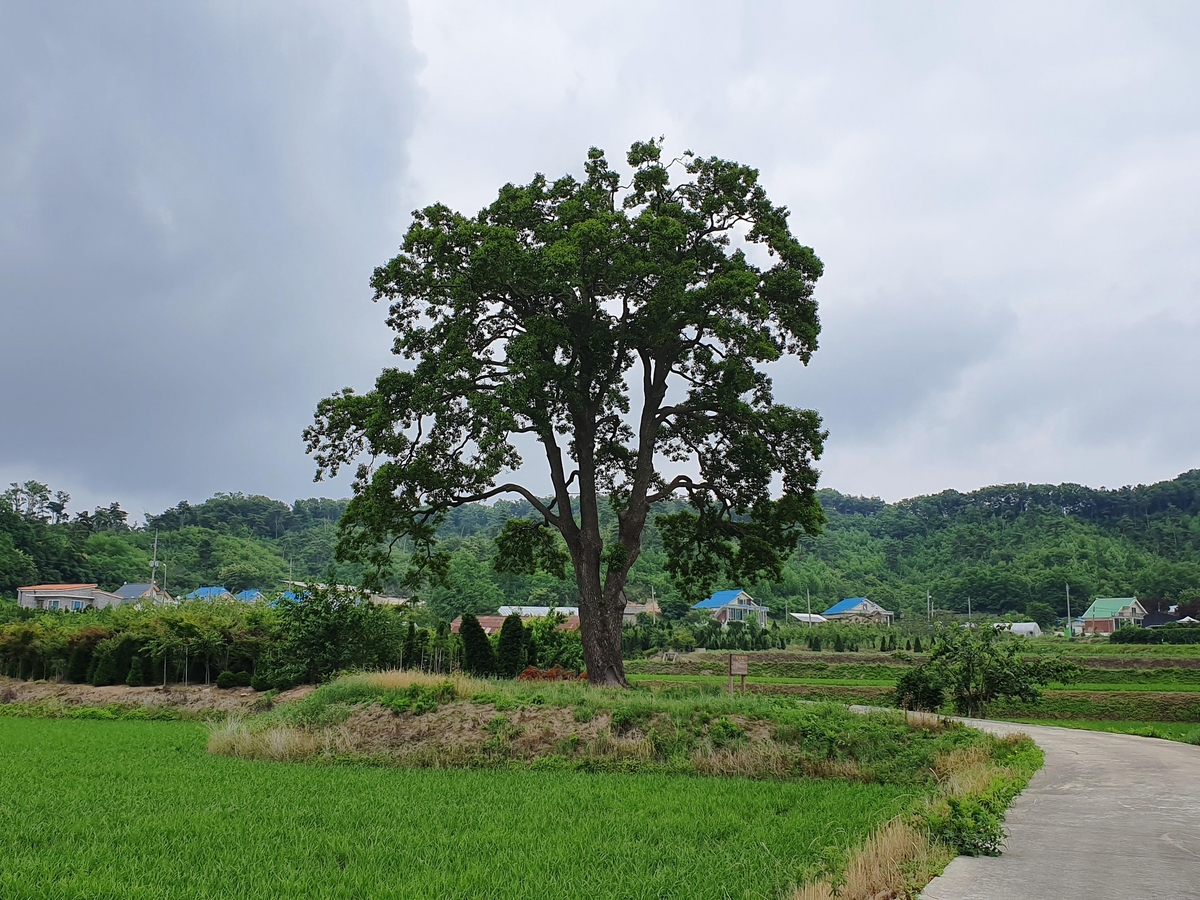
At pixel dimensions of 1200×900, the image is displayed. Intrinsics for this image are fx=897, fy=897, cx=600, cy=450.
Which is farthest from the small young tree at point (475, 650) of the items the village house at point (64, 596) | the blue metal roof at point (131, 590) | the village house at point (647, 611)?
the blue metal roof at point (131, 590)

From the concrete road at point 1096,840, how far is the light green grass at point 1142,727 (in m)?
8.53

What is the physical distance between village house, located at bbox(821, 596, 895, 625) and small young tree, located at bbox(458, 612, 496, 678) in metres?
60.3

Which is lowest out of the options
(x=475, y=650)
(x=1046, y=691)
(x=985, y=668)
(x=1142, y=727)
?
(x=1142, y=727)

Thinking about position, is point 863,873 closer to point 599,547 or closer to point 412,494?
point 599,547

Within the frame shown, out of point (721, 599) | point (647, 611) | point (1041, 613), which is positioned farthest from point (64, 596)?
point (1041, 613)

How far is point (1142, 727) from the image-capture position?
83.3 ft

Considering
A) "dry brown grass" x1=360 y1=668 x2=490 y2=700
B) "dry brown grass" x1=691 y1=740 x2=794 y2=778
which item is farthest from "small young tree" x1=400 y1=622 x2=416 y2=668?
"dry brown grass" x1=691 y1=740 x2=794 y2=778

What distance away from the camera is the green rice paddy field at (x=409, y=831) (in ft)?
23.2

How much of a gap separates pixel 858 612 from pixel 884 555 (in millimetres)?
18993

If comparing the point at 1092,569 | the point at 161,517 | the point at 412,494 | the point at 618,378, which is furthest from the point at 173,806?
the point at 161,517

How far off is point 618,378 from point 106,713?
19.5m

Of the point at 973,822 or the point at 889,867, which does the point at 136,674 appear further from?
the point at 889,867

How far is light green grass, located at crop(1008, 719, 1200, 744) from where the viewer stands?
2204 cm

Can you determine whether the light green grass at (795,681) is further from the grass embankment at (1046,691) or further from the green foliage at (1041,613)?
the green foliage at (1041,613)
